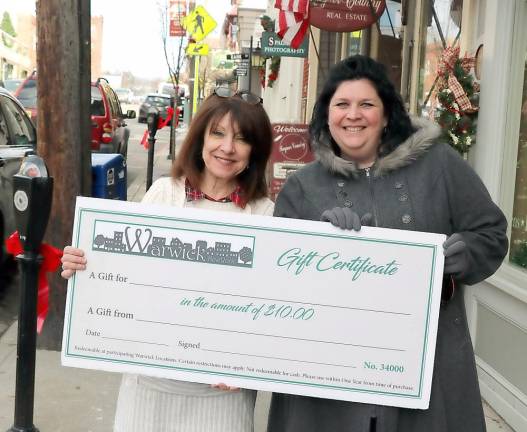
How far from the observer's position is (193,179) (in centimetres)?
254

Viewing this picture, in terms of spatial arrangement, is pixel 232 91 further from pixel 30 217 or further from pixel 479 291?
pixel 479 291

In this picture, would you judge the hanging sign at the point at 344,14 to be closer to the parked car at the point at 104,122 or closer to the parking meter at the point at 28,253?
the parking meter at the point at 28,253

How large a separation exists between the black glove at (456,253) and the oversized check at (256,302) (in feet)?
0.10

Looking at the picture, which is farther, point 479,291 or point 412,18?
point 412,18

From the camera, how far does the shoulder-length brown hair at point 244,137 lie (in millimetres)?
2480

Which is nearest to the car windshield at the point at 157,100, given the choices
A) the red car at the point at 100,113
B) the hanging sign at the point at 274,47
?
the red car at the point at 100,113

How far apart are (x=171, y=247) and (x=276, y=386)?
54 centimetres

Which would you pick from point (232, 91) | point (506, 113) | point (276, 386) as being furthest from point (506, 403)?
point (232, 91)

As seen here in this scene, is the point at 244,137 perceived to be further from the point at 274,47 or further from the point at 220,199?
the point at 274,47

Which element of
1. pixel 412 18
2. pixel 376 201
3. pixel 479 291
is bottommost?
pixel 479 291

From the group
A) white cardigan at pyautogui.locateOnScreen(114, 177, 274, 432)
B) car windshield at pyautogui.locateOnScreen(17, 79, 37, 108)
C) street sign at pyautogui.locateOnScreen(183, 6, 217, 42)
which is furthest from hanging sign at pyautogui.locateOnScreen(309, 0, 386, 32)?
street sign at pyautogui.locateOnScreen(183, 6, 217, 42)

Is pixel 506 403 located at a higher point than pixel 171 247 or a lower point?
lower

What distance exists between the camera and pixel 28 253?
3266 millimetres

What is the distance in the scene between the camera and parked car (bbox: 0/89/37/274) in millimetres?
6344
